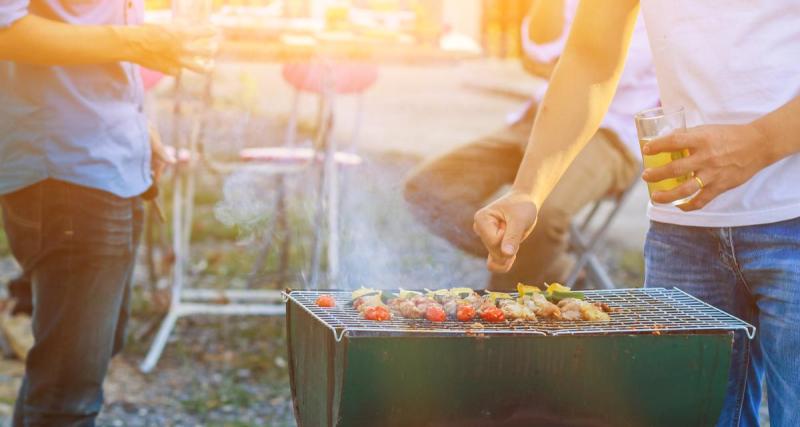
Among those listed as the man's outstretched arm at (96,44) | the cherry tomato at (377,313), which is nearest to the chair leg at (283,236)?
the man's outstretched arm at (96,44)

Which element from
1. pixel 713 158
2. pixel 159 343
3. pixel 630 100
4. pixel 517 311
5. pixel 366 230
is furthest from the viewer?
pixel 366 230

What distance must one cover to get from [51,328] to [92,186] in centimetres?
42

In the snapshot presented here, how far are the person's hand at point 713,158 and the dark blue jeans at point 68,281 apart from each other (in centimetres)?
153

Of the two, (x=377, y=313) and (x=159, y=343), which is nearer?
(x=377, y=313)

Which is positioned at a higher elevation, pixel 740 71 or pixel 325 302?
pixel 740 71

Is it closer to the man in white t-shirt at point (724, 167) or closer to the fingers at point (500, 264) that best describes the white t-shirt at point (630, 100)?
the man in white t-shirt at point (724, 167)

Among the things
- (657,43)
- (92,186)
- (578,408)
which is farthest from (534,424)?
(92,186)

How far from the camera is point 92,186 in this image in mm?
2635

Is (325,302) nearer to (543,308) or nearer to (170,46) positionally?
A: (543,308)

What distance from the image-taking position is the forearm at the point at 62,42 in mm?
2453

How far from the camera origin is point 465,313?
85.4 inches

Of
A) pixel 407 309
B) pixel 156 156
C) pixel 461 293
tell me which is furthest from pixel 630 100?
pixel 407 309

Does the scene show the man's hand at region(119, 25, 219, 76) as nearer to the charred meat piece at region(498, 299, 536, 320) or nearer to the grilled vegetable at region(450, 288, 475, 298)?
the grilled vegetable at region(450, 288, 475, 298)

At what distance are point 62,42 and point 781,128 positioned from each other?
66.9 inches
